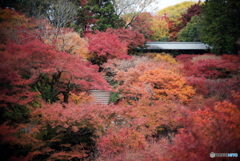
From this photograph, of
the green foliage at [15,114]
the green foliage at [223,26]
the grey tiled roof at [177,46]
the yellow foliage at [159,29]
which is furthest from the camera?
the yellow foliage at [159,29]

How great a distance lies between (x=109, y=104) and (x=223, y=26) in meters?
16.1

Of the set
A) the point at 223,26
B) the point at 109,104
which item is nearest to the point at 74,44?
the point at 109,104

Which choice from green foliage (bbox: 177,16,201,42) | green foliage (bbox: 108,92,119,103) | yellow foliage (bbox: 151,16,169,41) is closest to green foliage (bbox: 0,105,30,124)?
green foliage (bbox: 108,92,119,103)

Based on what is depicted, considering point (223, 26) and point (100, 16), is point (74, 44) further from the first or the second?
point (223, 26)

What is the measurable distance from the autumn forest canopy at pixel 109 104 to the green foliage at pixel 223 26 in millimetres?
94

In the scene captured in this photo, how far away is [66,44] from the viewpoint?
12.3 metres

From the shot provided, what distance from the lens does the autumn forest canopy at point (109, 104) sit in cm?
415

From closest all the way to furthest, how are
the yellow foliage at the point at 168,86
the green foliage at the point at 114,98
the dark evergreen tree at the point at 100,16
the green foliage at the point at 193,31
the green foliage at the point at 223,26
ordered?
the yellow foliage at the point at 168,86 < the green foliage at the point at 114,98 < the green foliage at the point at 223,26 < the dark evergreen tree at the point at 100,16 < the green foliage at the point at 193,31

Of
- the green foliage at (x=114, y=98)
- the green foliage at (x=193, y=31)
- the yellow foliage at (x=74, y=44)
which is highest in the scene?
the green foliage at (x=193, y=31)

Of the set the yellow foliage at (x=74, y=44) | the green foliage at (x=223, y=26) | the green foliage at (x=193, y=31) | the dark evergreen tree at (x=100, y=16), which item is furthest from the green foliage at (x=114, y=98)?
the green foliage at (x=193, y=31)

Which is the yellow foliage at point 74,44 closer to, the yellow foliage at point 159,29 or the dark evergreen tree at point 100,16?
the dark evergreen tree at point 100,16

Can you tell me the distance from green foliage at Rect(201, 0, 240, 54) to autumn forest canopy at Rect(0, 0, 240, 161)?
0.09 m

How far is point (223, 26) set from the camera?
619 inches

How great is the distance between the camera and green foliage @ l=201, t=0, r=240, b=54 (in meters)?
15.1
